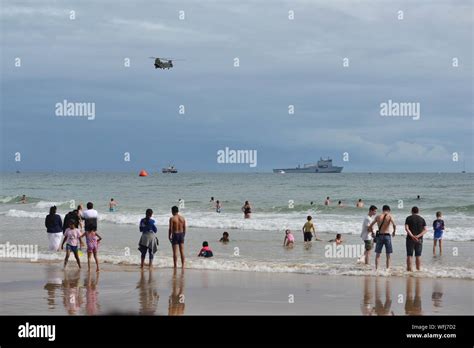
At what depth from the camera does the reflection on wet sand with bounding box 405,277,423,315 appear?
1218 cm

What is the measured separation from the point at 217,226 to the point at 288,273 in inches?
711

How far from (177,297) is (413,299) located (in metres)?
4.83

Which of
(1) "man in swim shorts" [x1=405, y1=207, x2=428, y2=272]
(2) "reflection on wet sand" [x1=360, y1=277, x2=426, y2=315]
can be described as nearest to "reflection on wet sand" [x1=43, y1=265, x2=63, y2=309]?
(2) "reflection on wet sand" [x1=360, y1=277, x2=426, y2=315]

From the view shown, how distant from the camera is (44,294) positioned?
13695 mm

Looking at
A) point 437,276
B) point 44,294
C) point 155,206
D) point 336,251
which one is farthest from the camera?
point 155,206

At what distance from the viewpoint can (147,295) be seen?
13.7 metres

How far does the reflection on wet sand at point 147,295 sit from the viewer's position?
12164 mm

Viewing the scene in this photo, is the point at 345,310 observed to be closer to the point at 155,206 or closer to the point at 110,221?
the point at 110,221

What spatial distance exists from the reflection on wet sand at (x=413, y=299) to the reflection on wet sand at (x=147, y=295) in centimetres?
474

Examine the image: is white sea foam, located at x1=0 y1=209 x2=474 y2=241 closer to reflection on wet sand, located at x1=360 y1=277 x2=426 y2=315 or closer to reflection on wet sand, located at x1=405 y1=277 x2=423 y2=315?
reflection on wet sand, located at x1=360 y1=277 x2=426 y2=315

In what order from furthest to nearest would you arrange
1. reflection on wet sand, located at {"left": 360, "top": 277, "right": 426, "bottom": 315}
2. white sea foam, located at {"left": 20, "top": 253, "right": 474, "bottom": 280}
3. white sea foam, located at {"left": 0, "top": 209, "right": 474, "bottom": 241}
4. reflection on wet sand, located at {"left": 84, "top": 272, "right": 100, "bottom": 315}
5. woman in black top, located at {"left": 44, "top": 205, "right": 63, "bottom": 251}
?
1. white sea foam, located at {"left": 0, "top": 209, "right": 474, "bottom": 241}
2. woman in black top, located at {"left": 44, "top": 205, "right": 63, "bottom": 251}
3. white sea foam, located at {"left": 20, "top": 253, "right": 474, "bottom": 280}
4. reflection on wet sand, located at {"left": 360, "top": 277, "right": 426, "bottom": 315}
5. reflection on wet sand, located at {"left": 84, "top": 272, "right": 100, "bottom": 315}

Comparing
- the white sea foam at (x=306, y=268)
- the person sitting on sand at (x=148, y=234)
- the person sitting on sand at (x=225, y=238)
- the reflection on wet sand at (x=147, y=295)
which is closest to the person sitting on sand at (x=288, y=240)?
the person sitting on sand at (x=225, y=238)

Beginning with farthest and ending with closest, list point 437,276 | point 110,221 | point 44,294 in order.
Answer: point 110,221
point 437,276
point 44,294
